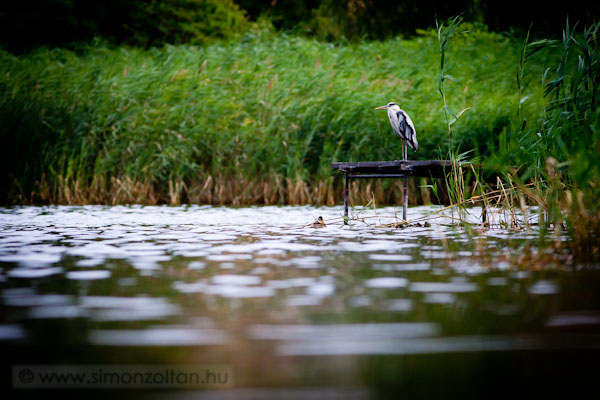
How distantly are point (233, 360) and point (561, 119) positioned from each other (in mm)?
4276

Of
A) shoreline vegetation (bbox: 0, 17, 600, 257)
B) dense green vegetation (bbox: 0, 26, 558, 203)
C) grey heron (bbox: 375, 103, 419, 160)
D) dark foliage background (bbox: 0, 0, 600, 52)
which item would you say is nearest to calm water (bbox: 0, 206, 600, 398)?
grey heron (bbox: 375, 103, 419, 160)

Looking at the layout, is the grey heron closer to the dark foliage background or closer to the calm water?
the calm water

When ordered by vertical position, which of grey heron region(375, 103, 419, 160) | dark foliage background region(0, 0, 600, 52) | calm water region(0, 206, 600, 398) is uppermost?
dark foliage background region(0, 0, 600, 52)

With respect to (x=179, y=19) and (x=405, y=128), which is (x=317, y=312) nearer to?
(x=405, y=128)

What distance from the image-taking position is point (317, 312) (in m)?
3.10

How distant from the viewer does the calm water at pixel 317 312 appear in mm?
2232

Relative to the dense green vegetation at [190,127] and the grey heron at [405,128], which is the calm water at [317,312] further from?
the dense green vegetation at [190,127]

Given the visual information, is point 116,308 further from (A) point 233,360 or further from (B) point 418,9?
(B) point 418,9

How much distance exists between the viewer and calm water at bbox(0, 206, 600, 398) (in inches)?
87.9

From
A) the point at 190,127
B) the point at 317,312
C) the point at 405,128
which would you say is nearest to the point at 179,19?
the point at 190,127

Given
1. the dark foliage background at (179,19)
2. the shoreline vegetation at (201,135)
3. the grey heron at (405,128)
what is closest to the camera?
the grey heron at (405,128)

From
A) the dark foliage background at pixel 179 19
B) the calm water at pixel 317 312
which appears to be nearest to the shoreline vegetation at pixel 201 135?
the calm water at pixel 317 312

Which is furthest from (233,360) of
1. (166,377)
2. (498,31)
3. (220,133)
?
(498,31)

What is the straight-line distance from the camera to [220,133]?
1237cm
